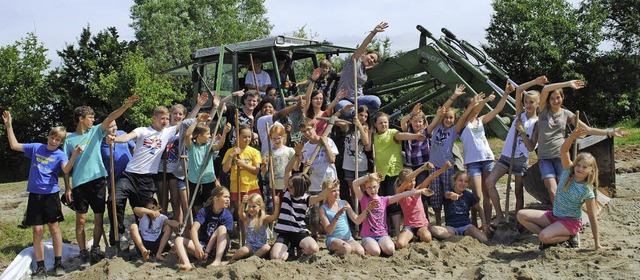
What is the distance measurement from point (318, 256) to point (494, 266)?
1867 mm

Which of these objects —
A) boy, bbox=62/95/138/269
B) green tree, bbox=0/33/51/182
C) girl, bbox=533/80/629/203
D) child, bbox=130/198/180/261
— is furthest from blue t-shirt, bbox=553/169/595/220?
green tree, bbox=0/33/51/182

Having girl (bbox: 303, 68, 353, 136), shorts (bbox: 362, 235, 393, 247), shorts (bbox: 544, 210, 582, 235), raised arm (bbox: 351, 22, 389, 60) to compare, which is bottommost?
shorts (bbox: 362, 235, 393, 247)

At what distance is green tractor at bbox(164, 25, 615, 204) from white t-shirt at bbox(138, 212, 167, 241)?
2.19 m

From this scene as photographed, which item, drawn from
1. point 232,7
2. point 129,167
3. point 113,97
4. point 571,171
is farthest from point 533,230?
point 232,7

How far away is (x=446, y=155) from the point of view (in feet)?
25.7

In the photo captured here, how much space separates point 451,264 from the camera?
21.9 ft

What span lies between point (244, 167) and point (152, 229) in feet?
4.37

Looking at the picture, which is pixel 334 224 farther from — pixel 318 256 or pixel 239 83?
pixel 239 83

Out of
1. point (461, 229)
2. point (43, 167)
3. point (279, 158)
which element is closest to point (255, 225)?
point (279, 158)

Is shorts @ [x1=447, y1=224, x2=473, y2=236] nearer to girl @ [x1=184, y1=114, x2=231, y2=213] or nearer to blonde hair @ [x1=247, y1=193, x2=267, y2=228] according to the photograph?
blonde hair @ [x1=247, y1=193, x2=267, y2=228]

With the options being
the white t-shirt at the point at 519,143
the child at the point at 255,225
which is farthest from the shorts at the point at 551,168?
the child at the point at 255,225

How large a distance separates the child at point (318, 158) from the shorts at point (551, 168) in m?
2.46

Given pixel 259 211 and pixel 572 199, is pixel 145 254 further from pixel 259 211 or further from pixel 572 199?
pixel 572 199

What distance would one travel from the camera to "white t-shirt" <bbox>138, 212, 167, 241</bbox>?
7.59 meters
